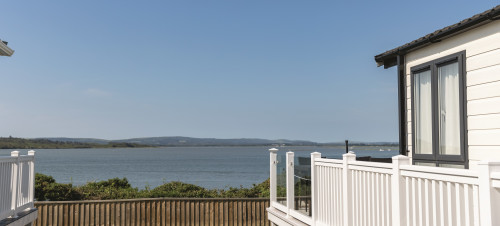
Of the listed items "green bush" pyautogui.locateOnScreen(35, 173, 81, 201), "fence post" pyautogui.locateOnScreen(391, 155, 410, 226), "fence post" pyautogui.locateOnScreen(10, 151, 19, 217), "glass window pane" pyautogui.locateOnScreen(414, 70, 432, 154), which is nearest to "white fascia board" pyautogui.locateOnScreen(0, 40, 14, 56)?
"fence post" pyautogui.locateOnScreen(10, 151, 19, 217)

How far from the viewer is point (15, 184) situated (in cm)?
842

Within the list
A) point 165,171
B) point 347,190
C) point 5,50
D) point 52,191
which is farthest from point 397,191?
point 165,171

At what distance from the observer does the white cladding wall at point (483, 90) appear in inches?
230

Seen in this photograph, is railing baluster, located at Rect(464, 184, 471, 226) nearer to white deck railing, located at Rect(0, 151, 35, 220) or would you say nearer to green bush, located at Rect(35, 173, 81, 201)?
white deck railing, located at Rect(0, 151, 35, 220)

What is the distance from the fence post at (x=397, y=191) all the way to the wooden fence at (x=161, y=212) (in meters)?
8.36

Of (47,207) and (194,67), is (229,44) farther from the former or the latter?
(47,207)

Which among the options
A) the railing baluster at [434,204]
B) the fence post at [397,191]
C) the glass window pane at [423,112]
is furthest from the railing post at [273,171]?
the railing baluster at [434,204]

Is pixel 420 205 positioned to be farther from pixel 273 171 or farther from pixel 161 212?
pixel 161 212

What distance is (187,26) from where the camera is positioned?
53.5 m

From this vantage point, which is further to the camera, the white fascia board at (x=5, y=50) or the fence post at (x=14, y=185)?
the white fascia board at (x=5, y=50)

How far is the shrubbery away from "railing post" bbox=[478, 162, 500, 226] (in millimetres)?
11642

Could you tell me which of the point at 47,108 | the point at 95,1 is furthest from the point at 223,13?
the point at 47,108

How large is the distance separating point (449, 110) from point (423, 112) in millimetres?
614

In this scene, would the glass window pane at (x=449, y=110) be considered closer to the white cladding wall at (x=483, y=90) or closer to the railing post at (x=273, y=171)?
the white cladding wall at (x=483, y=90)
